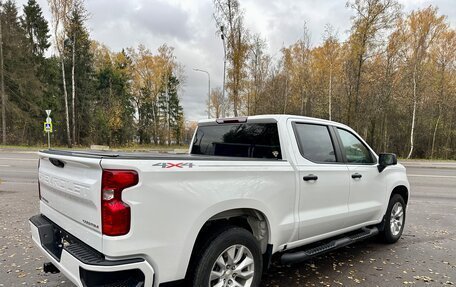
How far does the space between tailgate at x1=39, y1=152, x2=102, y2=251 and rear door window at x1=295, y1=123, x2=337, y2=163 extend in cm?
216

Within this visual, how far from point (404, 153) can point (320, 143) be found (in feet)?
117

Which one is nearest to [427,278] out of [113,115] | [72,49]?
[72,49]

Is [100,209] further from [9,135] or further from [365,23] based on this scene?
[9,135]

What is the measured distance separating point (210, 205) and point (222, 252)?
1.45ft

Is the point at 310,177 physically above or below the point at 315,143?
below

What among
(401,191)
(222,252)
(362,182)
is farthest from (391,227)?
(222,252)

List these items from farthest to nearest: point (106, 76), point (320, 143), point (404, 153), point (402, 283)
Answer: point (106, 76), point (404, 153), point (320, 143), point (402, 283)

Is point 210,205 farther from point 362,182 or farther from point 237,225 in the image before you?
point 362,182

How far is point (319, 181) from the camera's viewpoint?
3.37m

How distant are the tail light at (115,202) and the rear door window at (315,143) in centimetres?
201

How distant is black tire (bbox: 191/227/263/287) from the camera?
2.39 m

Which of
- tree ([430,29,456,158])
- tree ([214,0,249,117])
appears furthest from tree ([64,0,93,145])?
tree ([430,29,456,158])

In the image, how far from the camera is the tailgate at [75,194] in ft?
6.95

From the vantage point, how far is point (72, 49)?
27.8m
